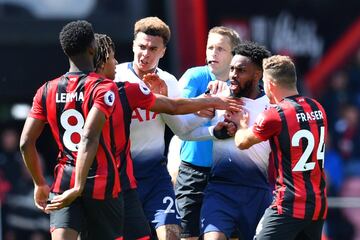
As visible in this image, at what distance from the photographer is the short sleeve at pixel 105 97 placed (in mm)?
8555

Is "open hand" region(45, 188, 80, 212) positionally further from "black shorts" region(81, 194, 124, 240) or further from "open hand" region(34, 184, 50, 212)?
"open hand" region(34, 184, 50, 212)

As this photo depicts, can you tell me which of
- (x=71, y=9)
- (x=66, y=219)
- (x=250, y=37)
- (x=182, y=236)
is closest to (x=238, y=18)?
(x=250, y=37)

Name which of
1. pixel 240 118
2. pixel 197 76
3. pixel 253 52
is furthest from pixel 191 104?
pixel 197 76

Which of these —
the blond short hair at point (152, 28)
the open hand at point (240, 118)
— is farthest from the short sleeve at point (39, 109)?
the open hand at point (240, 118)

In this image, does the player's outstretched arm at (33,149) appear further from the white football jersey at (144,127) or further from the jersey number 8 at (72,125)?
the white football jersey at (144,127)

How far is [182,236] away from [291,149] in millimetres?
1357

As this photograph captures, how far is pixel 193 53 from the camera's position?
52.6ft

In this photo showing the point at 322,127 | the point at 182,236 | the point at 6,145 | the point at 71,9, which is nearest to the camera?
the point at 322,127

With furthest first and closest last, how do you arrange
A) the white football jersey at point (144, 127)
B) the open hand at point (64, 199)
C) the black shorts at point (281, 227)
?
the white football jersey at point (144, 127) < the black shorts at point (281, 227) < the open hand at point (64, 199)

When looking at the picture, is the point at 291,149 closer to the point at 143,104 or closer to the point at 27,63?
the point at 143,104

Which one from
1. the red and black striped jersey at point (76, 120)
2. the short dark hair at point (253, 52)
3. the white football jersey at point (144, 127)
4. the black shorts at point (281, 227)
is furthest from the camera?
the white football jersey at point (144, 127)

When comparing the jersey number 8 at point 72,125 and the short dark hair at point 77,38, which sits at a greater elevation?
the short dark hair at point 77,38

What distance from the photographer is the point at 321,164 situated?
9266mm

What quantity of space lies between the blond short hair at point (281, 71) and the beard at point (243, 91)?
33 cm
